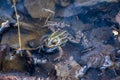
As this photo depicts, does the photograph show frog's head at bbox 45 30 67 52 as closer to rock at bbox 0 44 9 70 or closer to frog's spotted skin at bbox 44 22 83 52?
frog's spotted skin at bbox 44 22 83 52

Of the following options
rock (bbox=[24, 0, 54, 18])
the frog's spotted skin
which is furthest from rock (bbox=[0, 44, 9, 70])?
rock (bbox=[24, 0, 54, 18])

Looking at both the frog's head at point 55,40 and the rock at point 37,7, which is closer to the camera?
the frog's head at point 55,40

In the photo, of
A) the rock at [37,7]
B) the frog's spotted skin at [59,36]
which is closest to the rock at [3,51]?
the frog's spotted skin at [59,36]

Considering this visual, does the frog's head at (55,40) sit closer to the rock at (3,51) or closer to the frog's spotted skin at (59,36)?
the frog's spotted skin at (59,36)

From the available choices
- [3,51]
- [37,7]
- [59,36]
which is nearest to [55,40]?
[59,36]

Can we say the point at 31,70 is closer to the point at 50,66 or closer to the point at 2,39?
the point at 50,66
